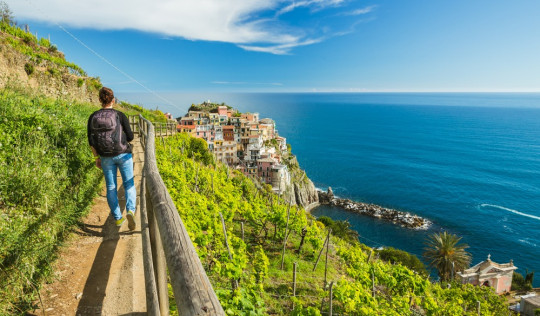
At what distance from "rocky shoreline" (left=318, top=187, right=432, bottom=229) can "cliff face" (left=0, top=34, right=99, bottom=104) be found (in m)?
45.6

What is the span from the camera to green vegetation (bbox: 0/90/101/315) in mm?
3061

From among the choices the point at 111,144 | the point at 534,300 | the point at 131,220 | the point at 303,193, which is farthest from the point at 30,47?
the point at 534,300

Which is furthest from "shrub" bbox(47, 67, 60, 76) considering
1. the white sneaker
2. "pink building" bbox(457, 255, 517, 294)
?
"pink building" bbox(457, 255, 517, 294)

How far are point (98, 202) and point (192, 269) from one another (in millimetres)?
6144

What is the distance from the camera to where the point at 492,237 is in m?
43.7

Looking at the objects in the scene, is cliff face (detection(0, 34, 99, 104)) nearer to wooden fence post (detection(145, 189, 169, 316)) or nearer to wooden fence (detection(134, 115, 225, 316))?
wooden fence (detection(134, 115, 225, 316))

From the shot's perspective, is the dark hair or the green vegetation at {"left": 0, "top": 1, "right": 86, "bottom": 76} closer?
the dark hair

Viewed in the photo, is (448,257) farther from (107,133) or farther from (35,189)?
(35,189)

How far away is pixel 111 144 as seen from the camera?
4293 mm

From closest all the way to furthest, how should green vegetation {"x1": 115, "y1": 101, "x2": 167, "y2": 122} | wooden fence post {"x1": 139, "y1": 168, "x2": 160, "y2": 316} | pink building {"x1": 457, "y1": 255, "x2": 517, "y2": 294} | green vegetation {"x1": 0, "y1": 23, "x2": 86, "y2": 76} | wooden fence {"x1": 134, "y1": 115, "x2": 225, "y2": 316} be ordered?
1. wooden fence {"x1": 134, "y1": 115, "x2": 225, "y2": 316}
2. wooden fence post {"x1": 139, "y1": 168, "x2": 160, "y2": 316}
3. green vegetation {"x1": 0, "y1": 23, "x2": 86, "y2": 76}
4. green vegetation {"x1": 115, "y1": 101, "x2": 167, "y2": 122}
5. pink building {"x1": 457, "y1": 255, "x2": 517, "y2": 294}

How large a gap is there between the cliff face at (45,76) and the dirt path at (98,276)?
1522 cm

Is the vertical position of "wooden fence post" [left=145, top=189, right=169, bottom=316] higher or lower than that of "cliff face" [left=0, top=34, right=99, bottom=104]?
lower

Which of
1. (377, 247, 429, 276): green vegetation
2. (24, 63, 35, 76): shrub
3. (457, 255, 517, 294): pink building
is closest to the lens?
(24, 63, 35, 76): shrub

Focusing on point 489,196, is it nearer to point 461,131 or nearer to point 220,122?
point 220,122
